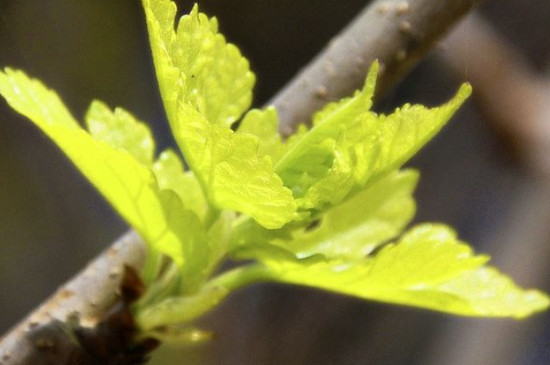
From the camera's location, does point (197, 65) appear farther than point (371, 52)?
No

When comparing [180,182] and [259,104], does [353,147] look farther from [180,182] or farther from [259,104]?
[259,104]

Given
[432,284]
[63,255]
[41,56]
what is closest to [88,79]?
[41,56]

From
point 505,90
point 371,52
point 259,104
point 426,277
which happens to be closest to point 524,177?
point 505,90

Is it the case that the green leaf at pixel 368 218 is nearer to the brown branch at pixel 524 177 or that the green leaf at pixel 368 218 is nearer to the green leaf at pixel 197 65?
the green leaf at pixel 197 65

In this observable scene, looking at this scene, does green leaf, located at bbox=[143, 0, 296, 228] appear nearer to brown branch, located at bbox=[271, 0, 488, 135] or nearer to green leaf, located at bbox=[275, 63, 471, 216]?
green leaf, located at bbox=[275, 63, 471, 216]

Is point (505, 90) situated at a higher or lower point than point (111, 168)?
higher

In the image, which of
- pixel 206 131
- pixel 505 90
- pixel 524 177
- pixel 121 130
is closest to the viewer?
pixel 206 131

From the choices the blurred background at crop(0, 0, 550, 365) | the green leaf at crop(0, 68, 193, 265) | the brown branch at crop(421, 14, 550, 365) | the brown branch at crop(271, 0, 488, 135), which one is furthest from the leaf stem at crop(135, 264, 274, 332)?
the brown branch at crop(421, 14, 550, 365)

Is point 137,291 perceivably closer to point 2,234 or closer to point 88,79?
point 88,79
